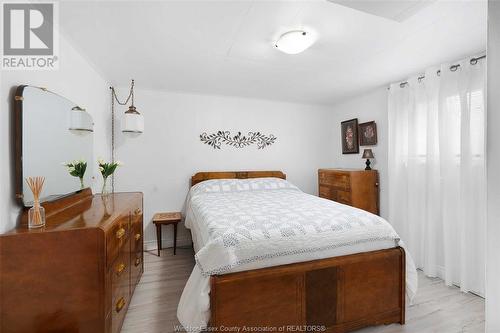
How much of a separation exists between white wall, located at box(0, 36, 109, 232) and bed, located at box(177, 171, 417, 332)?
113cm

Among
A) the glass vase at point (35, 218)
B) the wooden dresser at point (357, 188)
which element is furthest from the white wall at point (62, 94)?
the wooden dresser at point (357, 188)

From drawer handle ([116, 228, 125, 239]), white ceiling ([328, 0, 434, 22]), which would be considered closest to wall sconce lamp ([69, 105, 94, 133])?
drawer handle ([116, 228, 125, 239])

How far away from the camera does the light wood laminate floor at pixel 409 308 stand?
1748mm

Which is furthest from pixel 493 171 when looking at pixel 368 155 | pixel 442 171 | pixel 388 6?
pixel 368 155

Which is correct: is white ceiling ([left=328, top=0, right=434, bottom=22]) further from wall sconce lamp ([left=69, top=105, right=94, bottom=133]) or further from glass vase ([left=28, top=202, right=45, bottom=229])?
wall sconce lamp ([left=69, top=105, right=94, bottom=133])

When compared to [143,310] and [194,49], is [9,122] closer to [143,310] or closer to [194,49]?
[194,49]

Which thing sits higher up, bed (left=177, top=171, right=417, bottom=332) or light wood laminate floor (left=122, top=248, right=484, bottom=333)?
bed (left=177, top=171, right=417, bottom=332)

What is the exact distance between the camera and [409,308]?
1980mm

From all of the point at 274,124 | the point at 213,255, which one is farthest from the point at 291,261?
the point at 274,124

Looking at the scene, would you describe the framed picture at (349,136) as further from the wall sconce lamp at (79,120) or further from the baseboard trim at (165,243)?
the wall sconce lamp at (79,120)

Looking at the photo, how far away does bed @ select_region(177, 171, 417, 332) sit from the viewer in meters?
1.42

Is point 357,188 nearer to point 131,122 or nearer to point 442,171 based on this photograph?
point 442,171

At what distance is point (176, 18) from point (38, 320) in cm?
206

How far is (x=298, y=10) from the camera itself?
62.7 inches
